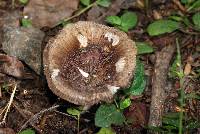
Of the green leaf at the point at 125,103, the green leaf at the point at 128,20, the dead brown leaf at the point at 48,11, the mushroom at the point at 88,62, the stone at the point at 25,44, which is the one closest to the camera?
the mushroom at the point at 88,62

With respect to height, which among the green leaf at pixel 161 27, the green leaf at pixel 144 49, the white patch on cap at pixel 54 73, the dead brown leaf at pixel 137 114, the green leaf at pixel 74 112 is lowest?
the dead brown leaf at pixel 137 114

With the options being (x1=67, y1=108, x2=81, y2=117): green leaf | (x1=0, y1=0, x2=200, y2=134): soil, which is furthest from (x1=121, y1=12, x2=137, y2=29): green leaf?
(x1=67, y1=108, x2=81, y2=117): green leaf

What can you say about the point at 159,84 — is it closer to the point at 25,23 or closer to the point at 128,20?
the point at 128,20

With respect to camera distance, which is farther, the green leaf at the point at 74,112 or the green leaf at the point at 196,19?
the green leaf at the point at 196,19

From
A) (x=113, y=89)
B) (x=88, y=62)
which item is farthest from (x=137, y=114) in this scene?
(x=88, y=62)

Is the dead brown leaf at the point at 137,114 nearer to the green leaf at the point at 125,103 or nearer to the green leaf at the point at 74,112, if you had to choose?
the green leaf at the point at 125,103

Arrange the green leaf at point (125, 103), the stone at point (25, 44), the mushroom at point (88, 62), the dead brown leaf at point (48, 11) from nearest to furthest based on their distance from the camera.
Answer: the mushroom at point (88, 62) < the green leaf at point (125, 103) < the stone at point (25, 44) < the dead brown leaf at point (48, 11)

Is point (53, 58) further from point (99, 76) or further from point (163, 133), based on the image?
point (163, 133)

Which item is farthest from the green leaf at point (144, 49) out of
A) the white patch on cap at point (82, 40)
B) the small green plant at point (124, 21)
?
the white patch on cap at point (82, 40)
